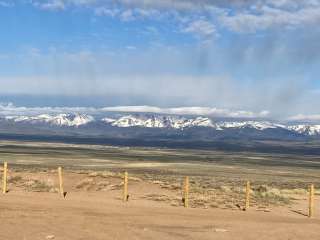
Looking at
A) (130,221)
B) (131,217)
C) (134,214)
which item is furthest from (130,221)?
(134,214)

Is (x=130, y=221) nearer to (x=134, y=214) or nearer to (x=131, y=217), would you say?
(x=131, y=217)

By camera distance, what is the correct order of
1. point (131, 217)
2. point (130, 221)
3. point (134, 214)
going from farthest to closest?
point (134, 214) → point (131, 217) → point (130, 221)

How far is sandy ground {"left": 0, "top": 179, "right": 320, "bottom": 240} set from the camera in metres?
22.6

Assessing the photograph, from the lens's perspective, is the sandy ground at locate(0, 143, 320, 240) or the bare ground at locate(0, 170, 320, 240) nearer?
the bare ground at locate(0, 170, 320, 240)

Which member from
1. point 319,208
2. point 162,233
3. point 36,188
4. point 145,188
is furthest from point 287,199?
point 162,233

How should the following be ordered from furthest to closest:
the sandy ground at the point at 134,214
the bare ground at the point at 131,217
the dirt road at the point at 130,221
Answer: the sandy ground at the point at 134,214, the bare ground at the point at 131,217, the dirt road at the point at 130,221

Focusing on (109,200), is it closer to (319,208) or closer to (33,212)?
(33,212)

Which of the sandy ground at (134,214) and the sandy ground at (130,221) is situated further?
the sandy ground at (134,214)

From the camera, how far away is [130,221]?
86.5ft

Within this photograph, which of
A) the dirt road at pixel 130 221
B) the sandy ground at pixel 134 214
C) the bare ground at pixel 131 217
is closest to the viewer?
the dirt road at pixel 130 221

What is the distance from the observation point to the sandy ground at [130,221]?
22.6 metres

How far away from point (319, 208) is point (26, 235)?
24.1m

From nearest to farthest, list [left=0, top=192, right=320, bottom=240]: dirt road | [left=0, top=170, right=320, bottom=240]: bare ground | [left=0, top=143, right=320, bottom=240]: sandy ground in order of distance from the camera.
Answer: [left=0, top=192, right=320, bottom=240]: dirt road < [left=0, top=170, right=320, bottom=240]: bare ground < [left=0, top=143, right=320, bottom=240]: sandy ground

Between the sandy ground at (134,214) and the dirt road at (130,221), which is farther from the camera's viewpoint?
the sandy ground at (134,214)
